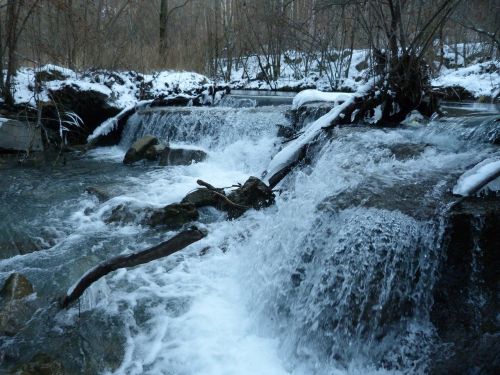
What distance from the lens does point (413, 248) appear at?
275 cm

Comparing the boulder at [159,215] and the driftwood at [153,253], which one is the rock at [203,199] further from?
the driftwood at [153,253]

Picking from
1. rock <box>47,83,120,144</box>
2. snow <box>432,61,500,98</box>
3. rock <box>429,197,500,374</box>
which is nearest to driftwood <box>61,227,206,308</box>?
rock <box>429,197,500,374</box>

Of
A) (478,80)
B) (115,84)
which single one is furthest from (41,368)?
(478,80)

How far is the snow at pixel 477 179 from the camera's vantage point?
9.70 feet

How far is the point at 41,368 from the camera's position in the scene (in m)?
2.53

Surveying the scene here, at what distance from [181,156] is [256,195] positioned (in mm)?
3106

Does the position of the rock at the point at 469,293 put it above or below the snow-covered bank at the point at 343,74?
below

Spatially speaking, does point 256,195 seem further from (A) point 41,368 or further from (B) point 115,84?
(B) point 115,84

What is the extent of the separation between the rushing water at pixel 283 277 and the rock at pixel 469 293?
0.08 m

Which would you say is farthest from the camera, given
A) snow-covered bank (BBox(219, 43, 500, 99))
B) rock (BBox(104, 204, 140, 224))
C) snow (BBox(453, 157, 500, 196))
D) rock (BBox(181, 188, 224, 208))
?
snow-covered bank (BBox(219, 43, 500, 99))

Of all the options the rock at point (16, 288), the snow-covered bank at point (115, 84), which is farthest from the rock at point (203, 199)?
the snow-covered bank at point (115, 84)

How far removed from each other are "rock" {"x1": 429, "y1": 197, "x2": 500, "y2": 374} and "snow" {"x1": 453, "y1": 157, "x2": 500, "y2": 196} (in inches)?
7.5

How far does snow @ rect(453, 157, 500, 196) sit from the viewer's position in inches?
116

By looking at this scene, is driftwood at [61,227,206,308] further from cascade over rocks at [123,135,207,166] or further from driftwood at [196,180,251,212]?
Result: cascade over rocks at [123,135,207,166]
